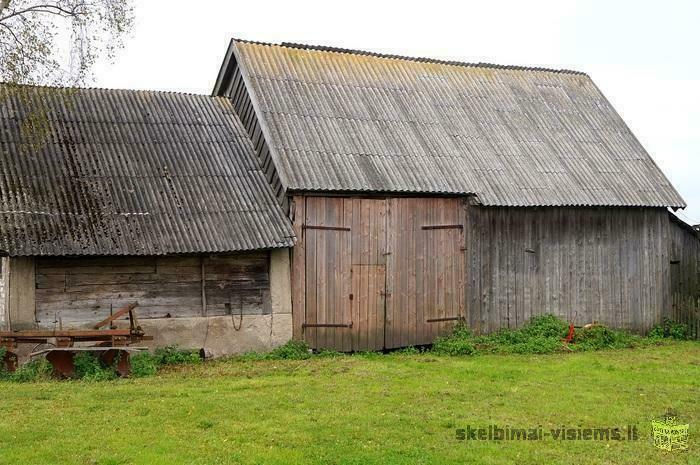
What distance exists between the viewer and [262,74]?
59.1 ft

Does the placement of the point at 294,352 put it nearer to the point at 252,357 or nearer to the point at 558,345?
the point at 252,357

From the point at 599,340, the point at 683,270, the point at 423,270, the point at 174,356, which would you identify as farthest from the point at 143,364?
the point at 683,270

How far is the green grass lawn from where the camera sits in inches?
334

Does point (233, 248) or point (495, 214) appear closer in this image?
point (233, 248)

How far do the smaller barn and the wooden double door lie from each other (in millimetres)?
567

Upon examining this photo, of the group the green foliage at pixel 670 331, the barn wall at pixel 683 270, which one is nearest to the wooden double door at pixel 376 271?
the green foliage at pixel 670 331

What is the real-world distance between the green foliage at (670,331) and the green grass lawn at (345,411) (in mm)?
4409

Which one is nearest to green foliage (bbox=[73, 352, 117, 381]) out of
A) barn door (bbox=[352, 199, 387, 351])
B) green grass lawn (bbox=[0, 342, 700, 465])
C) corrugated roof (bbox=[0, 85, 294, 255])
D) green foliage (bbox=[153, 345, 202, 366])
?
green grass lawn (bbox=[0, 342, 700, 465])

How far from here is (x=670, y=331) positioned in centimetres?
1936

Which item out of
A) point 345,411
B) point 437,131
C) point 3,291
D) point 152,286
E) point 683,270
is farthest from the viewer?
point 683,270

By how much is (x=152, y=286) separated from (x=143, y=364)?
5.82ft

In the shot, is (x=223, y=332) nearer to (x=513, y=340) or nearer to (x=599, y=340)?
(x=513, y=340)

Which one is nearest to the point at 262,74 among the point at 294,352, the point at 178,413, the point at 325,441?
the point at 294,352

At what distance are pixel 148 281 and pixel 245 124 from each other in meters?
5.21
